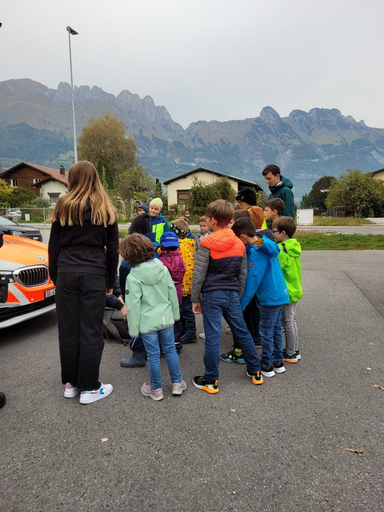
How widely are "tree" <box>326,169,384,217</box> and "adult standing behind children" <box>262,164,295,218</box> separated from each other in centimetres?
3738

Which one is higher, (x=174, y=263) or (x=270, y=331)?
(x=174, y=263)

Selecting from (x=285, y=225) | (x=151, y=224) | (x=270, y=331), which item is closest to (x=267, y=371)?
(x=270, y=331)

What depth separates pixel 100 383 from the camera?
3008 millimetres

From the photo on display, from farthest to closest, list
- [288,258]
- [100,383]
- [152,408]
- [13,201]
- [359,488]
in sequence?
[13,201] < [288,258] < [100,383] < [152,408] < [359,488]

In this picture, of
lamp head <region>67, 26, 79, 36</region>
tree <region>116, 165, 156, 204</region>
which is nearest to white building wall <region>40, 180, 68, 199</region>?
tree <region>116, 165, 156, 204</region>

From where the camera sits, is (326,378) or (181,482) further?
(326,378)

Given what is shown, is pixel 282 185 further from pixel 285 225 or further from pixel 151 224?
pixel 151 224

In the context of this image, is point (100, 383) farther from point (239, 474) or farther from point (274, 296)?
point (274, 296)

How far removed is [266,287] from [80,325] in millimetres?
1735

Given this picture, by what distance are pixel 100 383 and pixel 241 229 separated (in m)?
1.89

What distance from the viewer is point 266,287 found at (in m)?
3.25

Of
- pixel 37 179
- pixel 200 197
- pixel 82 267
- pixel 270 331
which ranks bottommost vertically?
pixel 270 331

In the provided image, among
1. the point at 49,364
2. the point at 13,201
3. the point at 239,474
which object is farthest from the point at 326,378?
the point at 13,201

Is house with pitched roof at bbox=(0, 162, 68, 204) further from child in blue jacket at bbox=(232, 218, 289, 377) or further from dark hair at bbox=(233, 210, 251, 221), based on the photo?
child in blue jacket at bbox=(232, 218, 289, 377)
